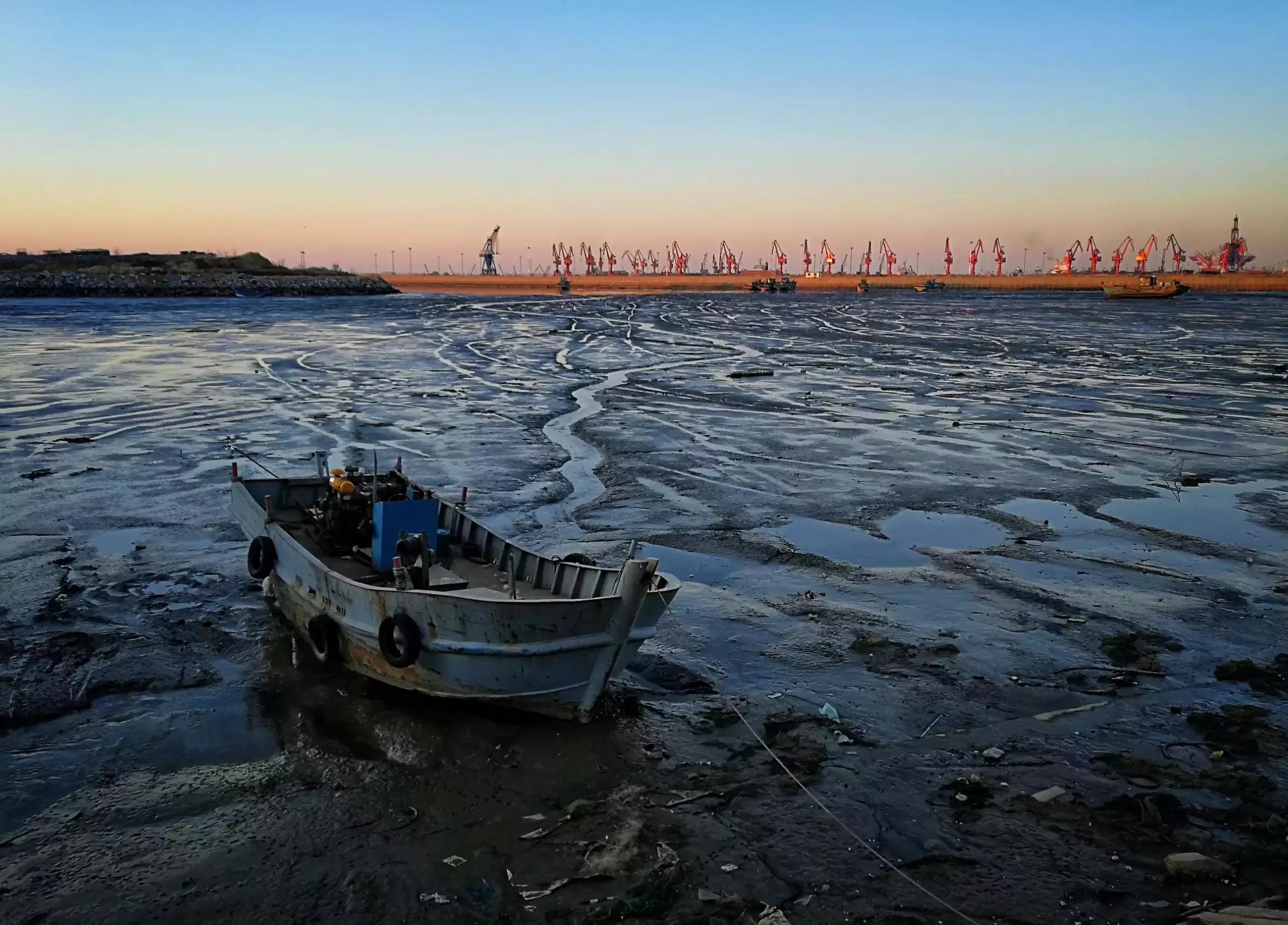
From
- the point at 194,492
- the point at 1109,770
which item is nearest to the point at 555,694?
the point at 1109,770

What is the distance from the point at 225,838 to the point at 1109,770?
7.26m

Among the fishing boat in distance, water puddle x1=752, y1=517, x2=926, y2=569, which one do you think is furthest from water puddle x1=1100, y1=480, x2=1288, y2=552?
the fishing boat in distance

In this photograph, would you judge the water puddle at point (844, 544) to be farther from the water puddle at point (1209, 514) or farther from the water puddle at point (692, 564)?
the water puddle at point (1209, 514)

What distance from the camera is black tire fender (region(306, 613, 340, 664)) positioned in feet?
33.0

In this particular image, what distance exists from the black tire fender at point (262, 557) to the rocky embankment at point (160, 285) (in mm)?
104681

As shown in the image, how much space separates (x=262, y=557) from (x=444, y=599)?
3.89 m

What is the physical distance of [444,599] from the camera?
8719 millimetres

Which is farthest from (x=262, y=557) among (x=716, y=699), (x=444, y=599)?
(x=716, y=699)

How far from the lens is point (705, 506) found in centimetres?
1678

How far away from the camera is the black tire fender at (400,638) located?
9008 mm

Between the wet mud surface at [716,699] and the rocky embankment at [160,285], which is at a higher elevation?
the rocky embankment at [160,285]

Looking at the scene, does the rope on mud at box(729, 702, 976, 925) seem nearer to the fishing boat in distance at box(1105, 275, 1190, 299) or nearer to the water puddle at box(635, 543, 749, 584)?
the water puddle at box(635, 543, 749, 584)

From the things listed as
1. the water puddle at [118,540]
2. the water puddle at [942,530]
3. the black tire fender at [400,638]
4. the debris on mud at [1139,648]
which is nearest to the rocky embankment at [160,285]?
the water puddle at [118,540]

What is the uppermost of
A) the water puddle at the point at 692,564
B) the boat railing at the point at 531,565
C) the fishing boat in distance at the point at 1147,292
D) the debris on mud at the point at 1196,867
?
the fishing boat in distance at the point at 1147,292
